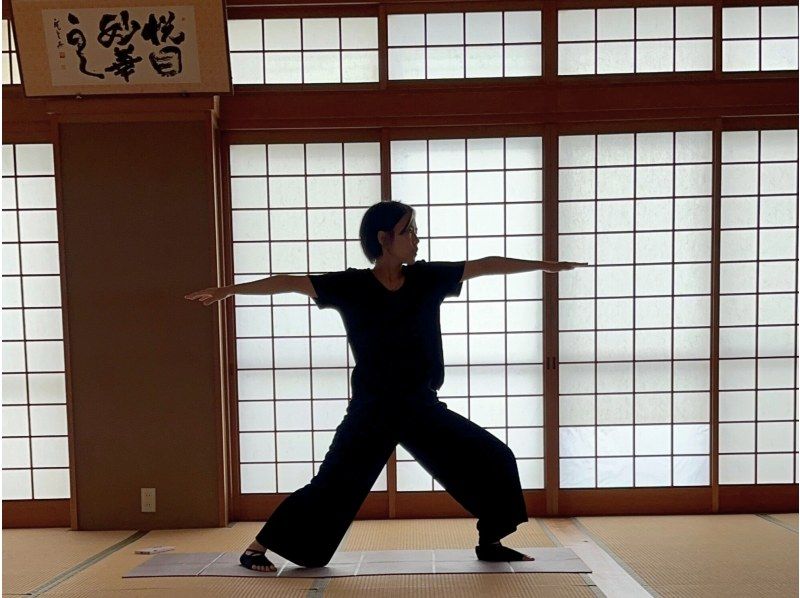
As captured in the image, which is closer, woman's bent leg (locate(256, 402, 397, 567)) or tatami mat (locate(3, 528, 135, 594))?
woman's bent leg (locate(256, 402, 397, 567))

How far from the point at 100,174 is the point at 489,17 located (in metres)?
2.39

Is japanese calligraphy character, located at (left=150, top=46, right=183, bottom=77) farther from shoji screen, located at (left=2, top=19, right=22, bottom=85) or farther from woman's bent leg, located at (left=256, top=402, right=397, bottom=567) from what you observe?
woman's bent leg, located at (left=256, top=402, right=397, bottom=567)

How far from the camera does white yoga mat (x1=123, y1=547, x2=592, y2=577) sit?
2621 mm

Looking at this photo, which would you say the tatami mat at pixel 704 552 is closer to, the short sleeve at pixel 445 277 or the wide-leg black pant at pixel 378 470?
the wide-leg black pant at pixel 378 470

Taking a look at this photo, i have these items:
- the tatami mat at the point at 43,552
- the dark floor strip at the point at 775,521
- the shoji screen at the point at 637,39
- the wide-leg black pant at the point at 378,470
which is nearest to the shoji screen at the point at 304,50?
the shoji screen at the point at 637,39

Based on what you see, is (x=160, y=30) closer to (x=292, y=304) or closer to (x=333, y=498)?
(x=292, y=304)

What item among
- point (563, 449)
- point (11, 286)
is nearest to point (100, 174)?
point (11, 286)

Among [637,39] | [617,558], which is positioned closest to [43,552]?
[617,558]

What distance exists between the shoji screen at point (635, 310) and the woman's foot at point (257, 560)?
1880mm

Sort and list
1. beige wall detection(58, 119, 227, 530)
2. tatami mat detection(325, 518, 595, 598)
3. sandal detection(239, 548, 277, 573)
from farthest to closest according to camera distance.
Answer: beige wall detection(58, 119, 227, 530) → sandal detection(239, 548, 277, 573) → tatami mat detection(325, 518, 595, 598)

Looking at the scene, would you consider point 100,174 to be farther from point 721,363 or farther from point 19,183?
point 721,363

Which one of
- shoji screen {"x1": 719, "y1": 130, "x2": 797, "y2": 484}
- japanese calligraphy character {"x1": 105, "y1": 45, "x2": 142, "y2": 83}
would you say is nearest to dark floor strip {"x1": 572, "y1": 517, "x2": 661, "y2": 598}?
shoji screen {"x1": 719, "y1": 130, "x2": 797, "y2": 484}

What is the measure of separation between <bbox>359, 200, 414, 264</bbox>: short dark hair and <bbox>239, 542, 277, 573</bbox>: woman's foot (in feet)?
4.41

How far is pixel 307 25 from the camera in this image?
371 cm
